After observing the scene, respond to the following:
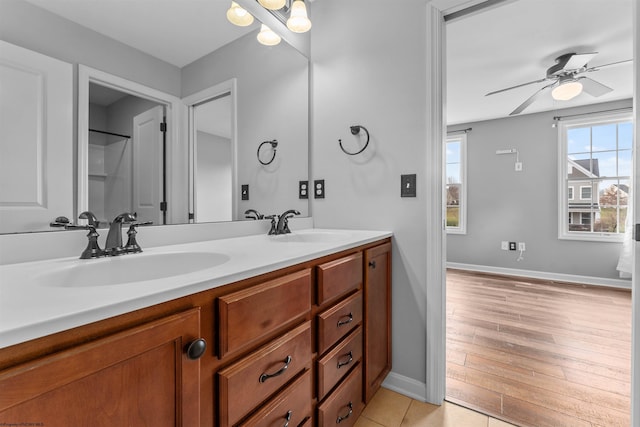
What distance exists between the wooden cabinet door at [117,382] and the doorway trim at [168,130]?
2.25ft

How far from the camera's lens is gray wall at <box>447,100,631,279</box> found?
3.78 metres

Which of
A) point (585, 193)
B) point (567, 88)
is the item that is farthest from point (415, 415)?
point (585, 193)

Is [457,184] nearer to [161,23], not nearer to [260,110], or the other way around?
[260,110]

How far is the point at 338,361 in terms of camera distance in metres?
1.11

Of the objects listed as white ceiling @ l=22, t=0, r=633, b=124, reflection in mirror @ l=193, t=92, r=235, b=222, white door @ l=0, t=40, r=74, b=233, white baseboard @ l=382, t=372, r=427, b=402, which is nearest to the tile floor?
white baseboard @ l=382, t=372, r=427, b=402

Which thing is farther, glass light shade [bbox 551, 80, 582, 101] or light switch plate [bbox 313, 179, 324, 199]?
glass light shade [bbox 551, 80, 582, 101]

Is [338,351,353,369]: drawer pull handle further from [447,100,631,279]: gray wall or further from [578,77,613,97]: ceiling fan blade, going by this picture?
[447,100,631,279]: gray wall

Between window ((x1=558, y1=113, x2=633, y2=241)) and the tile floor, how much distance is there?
3586 mm

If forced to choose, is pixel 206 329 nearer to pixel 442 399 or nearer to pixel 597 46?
pixel 442 399

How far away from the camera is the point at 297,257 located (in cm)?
90

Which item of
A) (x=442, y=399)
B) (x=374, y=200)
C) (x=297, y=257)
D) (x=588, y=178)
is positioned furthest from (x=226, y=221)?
(x=588, y=178)

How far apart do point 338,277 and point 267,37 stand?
1.49 metres

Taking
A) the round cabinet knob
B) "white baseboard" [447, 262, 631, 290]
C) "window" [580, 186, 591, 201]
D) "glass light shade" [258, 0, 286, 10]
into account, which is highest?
"glass light shade" [258, 0, 286, 10]

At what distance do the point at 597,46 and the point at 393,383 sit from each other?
316cm
